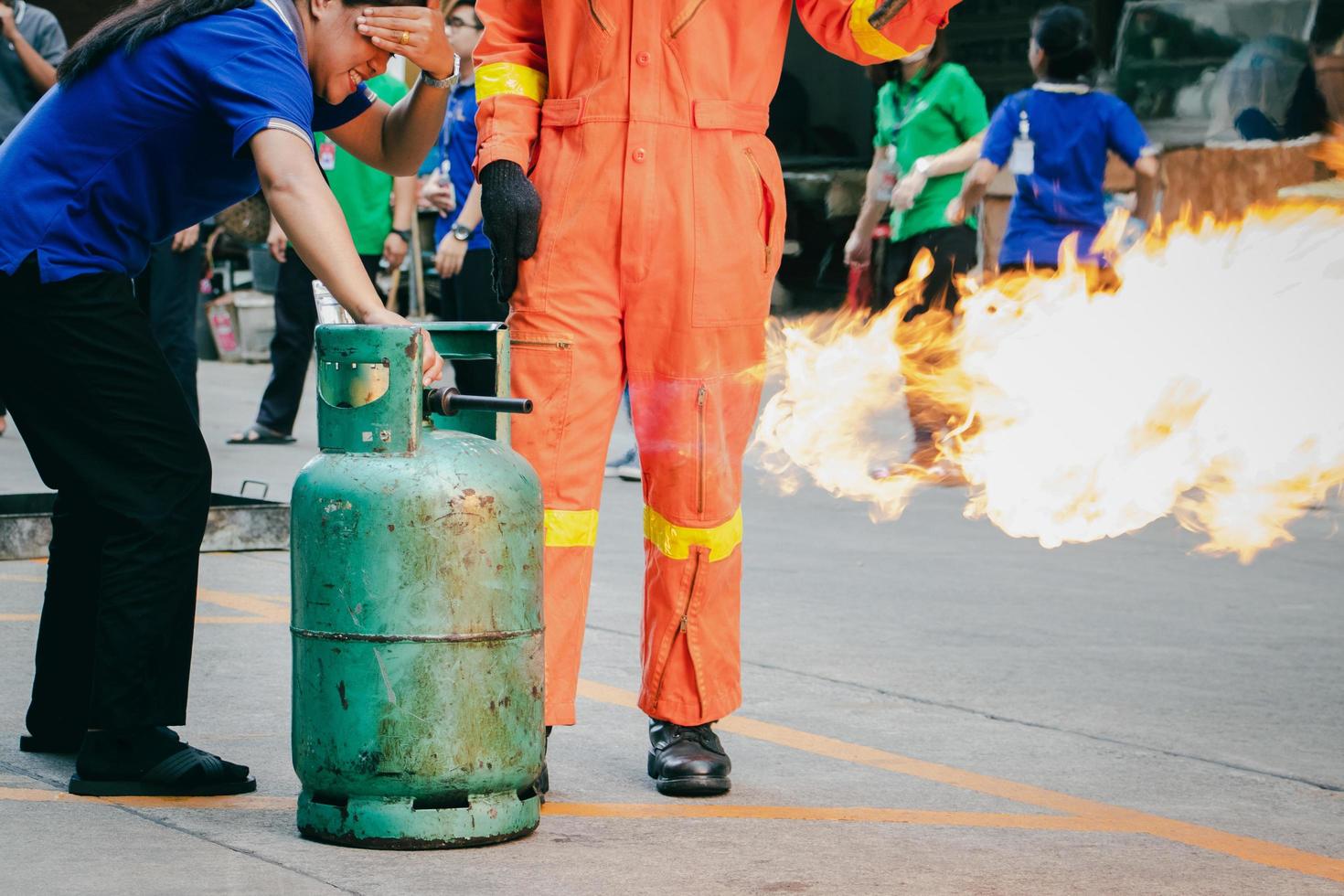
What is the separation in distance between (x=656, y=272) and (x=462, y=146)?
425cm

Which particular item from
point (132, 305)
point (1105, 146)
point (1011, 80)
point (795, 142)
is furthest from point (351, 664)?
point (795, 142)

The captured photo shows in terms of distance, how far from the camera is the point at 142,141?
3.80 meters

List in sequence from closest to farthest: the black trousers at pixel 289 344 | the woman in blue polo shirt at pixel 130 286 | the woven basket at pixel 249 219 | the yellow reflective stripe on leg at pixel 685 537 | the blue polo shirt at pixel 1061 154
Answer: the woman in blue polo shirt at pixel 130 286 → the yellow reflective stripe on leg at pixel 685 537 → the blue polo shirt at pixel 1061 154 → the black trousers at pixel 289 344 → the woven basket at pixel 249 219

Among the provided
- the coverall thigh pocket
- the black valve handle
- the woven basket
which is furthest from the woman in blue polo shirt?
the woven basket

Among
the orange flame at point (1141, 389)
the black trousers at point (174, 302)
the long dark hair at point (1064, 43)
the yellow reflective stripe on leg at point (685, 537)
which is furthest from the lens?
the black trousers at point (174, 302)

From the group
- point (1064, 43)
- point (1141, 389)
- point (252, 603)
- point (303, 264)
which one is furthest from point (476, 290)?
point (1141, 389)

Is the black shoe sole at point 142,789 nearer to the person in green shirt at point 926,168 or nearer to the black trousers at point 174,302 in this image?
the black trousers at point 174,302

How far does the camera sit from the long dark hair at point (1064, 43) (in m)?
8.22

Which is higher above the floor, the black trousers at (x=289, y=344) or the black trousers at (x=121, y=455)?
the black trousers at (x=121, y=455)

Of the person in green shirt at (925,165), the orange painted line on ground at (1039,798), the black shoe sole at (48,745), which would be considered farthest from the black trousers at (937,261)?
the black shoe sole at (48,745)

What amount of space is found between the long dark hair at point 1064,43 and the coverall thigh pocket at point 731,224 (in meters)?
4.42

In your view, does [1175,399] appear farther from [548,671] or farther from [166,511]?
[166,511]

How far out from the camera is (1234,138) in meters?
12.3

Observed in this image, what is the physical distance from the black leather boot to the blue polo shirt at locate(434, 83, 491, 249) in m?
4.01
